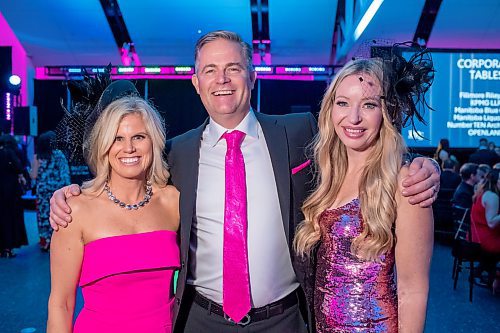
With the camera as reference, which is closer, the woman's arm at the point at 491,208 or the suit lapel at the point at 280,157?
the suit lapel at the point at 280,157

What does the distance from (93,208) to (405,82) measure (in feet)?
3.76

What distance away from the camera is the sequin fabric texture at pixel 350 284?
1.64 meters

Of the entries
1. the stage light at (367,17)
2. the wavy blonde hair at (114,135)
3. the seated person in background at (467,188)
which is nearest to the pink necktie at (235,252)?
the wavy blonde hair at (114,135)

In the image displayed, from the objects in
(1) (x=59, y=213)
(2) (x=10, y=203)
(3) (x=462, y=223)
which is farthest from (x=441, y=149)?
(1) (x=59, y=213)

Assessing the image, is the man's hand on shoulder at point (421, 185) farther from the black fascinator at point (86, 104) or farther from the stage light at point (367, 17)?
the stage light at point (367, 17)

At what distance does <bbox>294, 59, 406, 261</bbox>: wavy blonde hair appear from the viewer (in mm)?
1623

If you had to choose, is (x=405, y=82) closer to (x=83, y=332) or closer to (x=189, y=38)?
(x=83, y=332)

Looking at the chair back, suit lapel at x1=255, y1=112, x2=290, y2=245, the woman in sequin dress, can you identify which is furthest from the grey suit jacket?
the chair back

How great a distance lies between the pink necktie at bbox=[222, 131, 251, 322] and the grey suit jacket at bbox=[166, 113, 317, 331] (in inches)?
5.4

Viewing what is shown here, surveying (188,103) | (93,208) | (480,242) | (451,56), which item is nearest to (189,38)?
(188,103)

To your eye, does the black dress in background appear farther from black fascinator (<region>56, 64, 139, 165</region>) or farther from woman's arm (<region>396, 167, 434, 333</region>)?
woman's arm (<region>396, 167, 434, 333</region>)

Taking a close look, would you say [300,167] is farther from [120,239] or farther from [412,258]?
[120,239]

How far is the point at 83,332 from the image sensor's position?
1814 mm

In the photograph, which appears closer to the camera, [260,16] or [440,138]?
[440,138]
